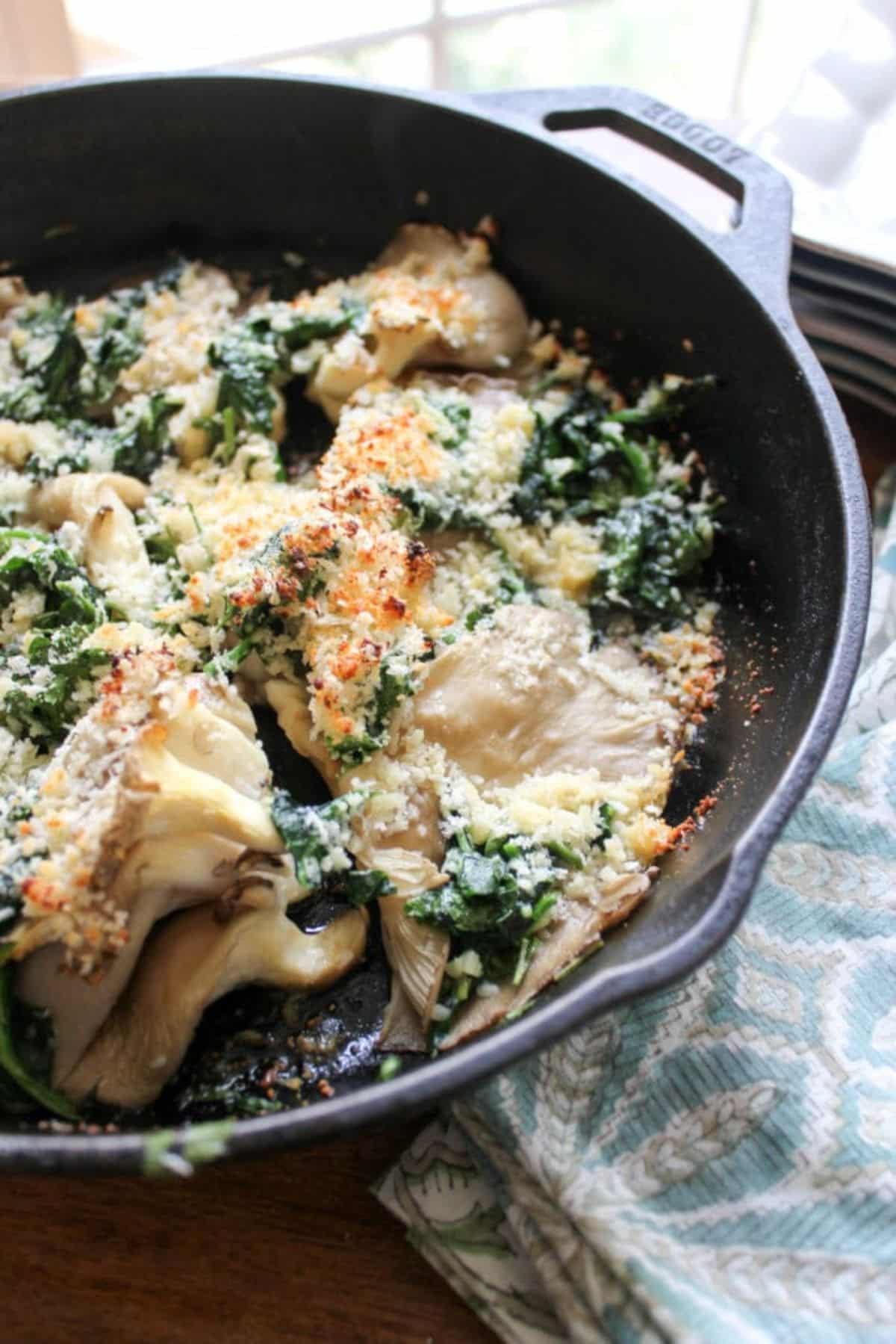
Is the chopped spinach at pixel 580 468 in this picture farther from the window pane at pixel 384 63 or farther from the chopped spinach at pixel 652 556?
the window pane at pixel 384 63

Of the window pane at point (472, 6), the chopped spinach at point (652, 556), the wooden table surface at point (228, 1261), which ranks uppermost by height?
the window pane at point (472, 6)

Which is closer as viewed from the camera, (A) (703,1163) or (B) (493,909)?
(A) (703,1163)

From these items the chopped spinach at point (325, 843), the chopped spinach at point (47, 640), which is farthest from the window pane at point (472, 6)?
the chopped spinach at point (325, 843)

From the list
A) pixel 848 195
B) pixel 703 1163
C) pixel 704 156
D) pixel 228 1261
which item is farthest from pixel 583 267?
pixel 228 1261

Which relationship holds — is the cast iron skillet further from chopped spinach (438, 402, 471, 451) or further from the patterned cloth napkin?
chopped spinach (438, 402, 471, 451)

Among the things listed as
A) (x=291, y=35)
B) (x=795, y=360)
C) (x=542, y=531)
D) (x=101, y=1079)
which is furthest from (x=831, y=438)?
(x=291, y=35)

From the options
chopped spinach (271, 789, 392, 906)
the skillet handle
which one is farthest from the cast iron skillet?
chopped spinach (271, 789, 392, 906)

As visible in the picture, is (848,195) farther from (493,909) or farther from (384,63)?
(493,909)
